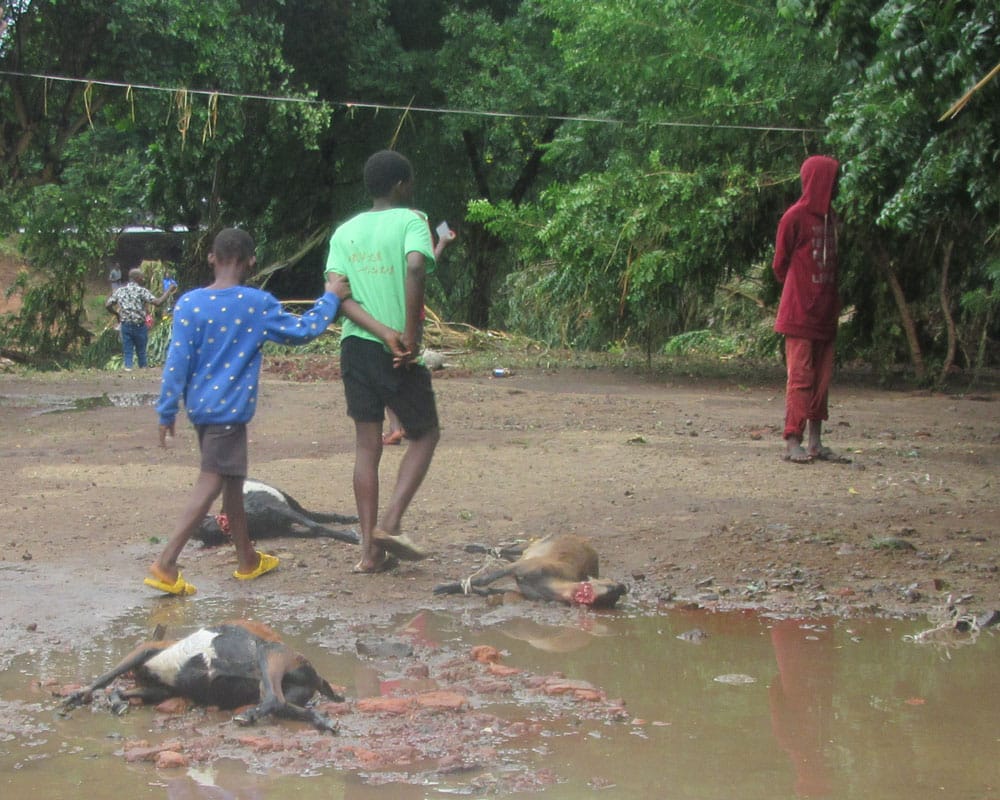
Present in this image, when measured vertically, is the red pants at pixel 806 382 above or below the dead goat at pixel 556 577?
above

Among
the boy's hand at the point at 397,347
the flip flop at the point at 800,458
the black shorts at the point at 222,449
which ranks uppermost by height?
the boy's hand at the point at 397,347

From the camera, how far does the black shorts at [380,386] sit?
5.32 metres

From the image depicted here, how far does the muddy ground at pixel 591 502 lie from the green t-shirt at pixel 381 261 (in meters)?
1.18

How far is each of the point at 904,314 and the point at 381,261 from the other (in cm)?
946

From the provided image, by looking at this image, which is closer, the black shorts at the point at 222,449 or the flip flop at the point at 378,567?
the black shorts at the point at 222,449

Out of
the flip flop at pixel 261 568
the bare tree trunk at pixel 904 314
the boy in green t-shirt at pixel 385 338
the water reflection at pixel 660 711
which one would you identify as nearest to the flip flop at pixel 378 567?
the boy in green t-shirt at pixel 385 338

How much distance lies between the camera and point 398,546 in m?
5.48

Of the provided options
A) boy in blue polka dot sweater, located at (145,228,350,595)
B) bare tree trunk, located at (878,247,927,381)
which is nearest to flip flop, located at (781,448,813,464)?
boy in blue polka dot sweater, located at (145,228,350,595)

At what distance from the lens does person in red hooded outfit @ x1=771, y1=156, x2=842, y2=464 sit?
7.95m

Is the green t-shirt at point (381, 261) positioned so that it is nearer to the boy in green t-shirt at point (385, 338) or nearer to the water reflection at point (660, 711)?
the boy in green t-shirt at point (385, 338)

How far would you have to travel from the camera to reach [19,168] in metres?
18.5

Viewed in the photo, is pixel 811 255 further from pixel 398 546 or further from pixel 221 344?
pixel 221 344

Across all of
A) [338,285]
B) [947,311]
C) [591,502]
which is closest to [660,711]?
[338,285]

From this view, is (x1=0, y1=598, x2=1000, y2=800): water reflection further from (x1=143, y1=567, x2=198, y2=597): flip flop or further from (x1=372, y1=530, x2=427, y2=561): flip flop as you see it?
(x1=372, y1=530, x2=427, y2=561): flip flop
